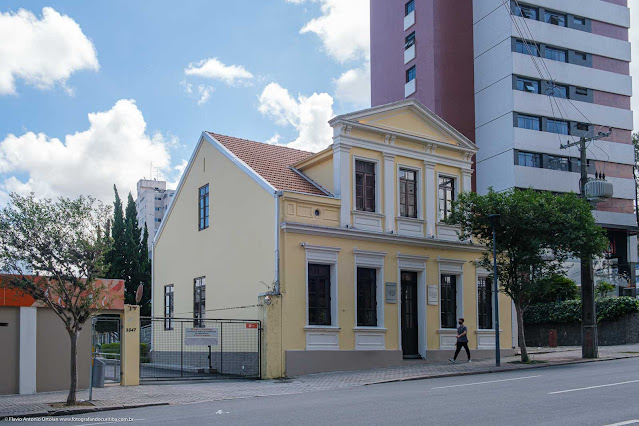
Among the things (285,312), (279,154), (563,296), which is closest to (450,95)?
(563,296)

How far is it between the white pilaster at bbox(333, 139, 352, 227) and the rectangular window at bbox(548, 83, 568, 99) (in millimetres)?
27647

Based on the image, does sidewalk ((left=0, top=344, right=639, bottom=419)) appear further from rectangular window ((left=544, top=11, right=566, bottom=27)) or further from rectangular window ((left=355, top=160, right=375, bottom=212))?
rectangular window ((left=544, top=11, right=566, bottom=27))

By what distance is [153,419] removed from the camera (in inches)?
488

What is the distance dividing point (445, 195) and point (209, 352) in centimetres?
1071

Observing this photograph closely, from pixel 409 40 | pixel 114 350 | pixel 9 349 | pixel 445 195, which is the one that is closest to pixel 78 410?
pixel 9 349

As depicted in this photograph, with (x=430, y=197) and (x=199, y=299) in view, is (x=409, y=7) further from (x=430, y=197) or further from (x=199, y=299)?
(x=199, y=299)

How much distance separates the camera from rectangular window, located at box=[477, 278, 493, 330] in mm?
27391

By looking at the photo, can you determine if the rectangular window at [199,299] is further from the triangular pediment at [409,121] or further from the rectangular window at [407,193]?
the triangular pediment at [409,121]

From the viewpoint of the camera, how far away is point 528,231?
2303 cm

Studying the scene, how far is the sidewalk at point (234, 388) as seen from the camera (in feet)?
50.3

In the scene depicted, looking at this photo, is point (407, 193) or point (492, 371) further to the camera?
point (407, 193)

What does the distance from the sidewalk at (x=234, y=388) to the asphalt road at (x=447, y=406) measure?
1083 mm

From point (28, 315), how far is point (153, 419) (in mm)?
8345

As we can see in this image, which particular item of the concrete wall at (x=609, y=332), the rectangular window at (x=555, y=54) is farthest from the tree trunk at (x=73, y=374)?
the rectangular window at (x=555, y=54)
